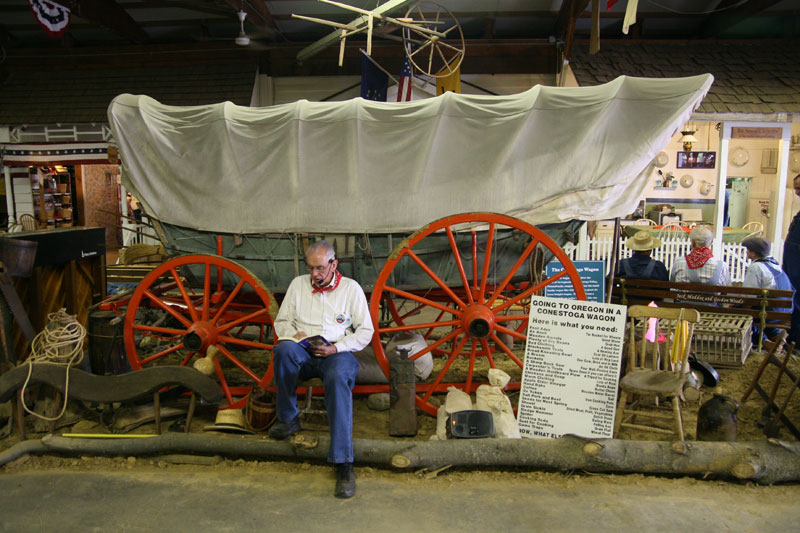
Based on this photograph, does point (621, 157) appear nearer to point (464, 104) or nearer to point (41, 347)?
point (464, 104)

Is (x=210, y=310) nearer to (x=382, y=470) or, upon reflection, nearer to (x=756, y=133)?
(x=382, y=470)

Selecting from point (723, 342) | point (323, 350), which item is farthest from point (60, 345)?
point (723, 342)

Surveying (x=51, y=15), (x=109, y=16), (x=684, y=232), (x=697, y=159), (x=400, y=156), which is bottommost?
(x=684, y=232)

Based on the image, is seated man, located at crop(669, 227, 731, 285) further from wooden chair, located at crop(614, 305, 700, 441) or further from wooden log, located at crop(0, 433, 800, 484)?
wooden log, located at crop(0, 433, 800, 484)

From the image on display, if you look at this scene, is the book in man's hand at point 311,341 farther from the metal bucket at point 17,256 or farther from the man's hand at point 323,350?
the metal bucket at point 17,256

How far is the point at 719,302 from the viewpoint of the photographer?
5.82 metres

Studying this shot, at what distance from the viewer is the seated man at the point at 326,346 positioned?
3357mm

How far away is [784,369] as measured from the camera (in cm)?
388

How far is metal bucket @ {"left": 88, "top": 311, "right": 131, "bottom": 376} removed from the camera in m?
4.55

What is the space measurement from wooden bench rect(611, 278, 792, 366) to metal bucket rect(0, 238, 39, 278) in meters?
5.67

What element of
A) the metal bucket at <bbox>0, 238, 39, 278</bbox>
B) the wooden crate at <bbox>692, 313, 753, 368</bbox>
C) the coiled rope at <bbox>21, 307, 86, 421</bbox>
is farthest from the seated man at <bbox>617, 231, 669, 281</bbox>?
the metal bucket at <bbox>0, 238, 39, 278</bbox>

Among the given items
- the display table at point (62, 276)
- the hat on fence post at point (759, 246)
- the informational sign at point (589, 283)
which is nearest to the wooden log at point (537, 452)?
the display table at point (62, 276)

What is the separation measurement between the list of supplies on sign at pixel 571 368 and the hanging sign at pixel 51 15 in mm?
8195

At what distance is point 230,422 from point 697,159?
31.3ft
